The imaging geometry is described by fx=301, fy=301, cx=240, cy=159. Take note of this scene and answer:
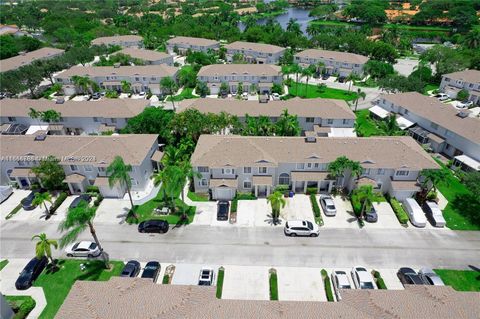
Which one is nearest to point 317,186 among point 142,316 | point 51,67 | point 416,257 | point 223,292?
point 416,257

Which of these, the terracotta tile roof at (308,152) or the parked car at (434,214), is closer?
the parked car at (434,214)

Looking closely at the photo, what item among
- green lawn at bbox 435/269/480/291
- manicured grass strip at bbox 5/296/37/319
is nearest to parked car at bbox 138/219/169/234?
manicured grass strip at bbox 5/296/37/319

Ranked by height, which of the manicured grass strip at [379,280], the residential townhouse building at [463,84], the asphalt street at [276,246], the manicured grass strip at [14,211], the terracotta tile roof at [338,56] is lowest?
the asphalt street at [276,246]

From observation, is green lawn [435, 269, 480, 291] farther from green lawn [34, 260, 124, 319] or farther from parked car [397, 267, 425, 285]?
green lawn [34, 260, 124, 319]

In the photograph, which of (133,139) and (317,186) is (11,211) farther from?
(317,186)

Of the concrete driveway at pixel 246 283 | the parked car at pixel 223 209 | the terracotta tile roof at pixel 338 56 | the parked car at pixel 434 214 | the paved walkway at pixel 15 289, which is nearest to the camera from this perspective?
the paved walkway at pixel 15 289

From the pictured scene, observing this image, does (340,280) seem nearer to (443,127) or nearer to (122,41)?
(443,127)

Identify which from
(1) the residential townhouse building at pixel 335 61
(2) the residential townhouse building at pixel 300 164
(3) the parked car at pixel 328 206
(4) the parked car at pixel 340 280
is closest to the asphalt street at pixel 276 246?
(4) the parked car at pixel 340 280

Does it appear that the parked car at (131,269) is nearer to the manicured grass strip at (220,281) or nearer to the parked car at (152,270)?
the parked car at (152,270)
